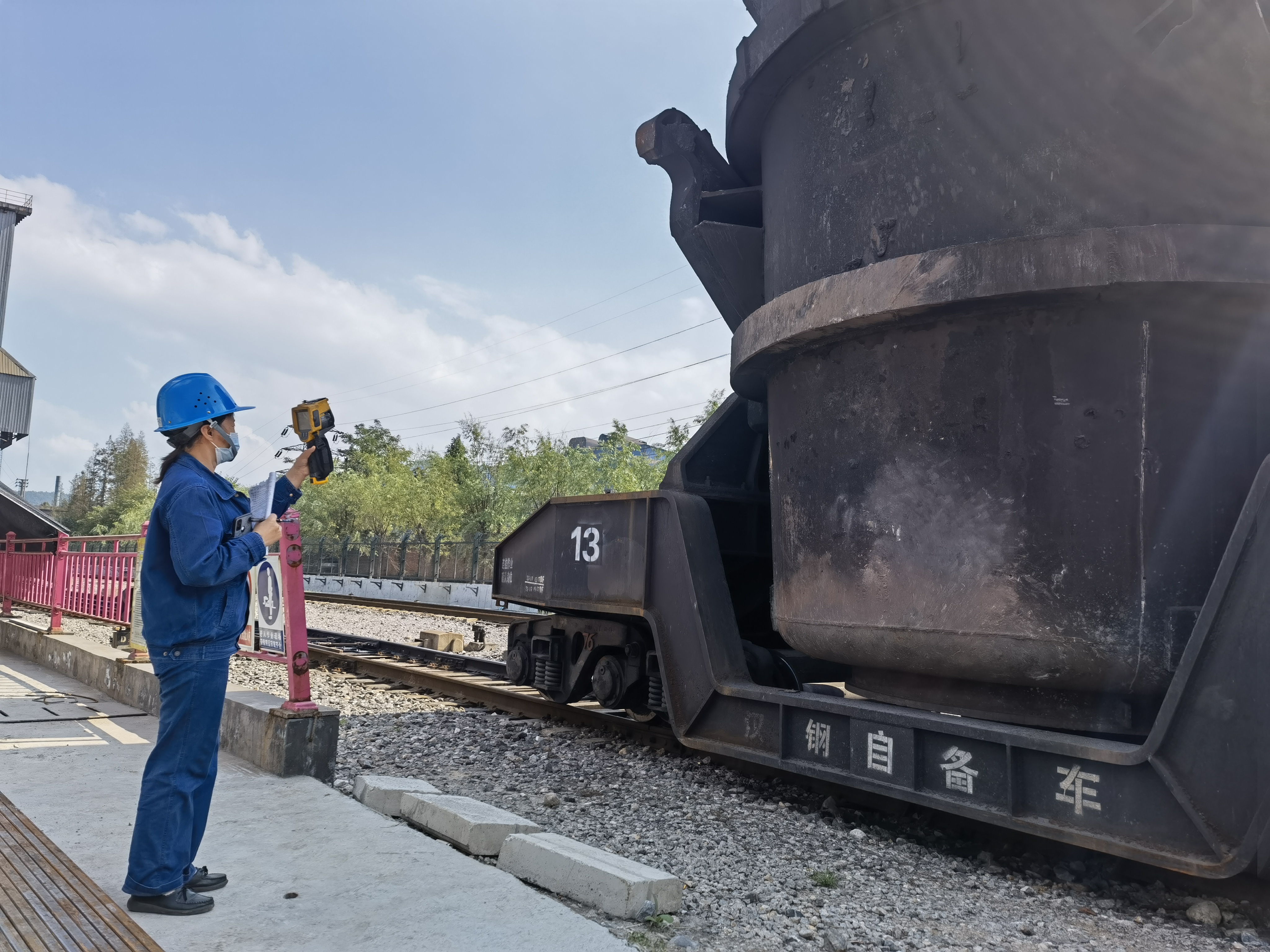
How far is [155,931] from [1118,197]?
4.58m

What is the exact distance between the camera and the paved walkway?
2775mm

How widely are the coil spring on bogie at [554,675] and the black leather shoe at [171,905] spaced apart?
4.78 metres

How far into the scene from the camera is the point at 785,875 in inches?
161

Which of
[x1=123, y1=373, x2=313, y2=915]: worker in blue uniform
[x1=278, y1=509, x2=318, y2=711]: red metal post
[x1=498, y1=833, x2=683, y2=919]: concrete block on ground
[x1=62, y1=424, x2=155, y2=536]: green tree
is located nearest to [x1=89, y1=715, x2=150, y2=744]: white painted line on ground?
[x1=278, y1=509, x2=318, y2=711]: red metal post

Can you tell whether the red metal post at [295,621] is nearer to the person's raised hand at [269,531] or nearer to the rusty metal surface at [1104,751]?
the person's raised hand at [269,531]

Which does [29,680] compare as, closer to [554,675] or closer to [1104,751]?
[554,675]

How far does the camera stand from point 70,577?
1081 centimetres

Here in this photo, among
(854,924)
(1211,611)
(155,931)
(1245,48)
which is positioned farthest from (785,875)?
(1245,48)

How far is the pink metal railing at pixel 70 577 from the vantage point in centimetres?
928

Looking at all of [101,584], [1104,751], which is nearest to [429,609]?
[101,584]

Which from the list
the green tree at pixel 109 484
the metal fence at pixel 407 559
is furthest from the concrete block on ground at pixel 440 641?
the green tree at pixel 109 484

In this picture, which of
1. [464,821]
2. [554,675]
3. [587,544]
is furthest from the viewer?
[554,675]

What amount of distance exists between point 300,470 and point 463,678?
5998 mm

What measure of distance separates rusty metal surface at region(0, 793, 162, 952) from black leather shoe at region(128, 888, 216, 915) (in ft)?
0.14
